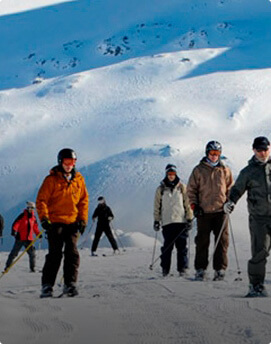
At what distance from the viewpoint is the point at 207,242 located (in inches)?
311

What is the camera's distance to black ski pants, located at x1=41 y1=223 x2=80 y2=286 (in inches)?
245

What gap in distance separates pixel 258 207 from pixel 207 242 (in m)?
2.13

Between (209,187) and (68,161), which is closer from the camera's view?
(68,161)

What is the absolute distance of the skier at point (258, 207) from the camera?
5.77 metres

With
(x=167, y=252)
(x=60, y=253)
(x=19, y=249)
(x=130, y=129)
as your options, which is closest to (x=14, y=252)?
(x=19, y=249)

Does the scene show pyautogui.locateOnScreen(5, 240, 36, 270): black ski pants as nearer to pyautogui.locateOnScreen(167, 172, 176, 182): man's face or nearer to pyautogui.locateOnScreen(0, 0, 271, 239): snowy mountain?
pyautogui.locateOnScreen(167, 172, 176, 182): man's face

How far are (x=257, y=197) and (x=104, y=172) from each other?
25739mm

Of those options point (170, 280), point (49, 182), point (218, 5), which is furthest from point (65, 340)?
point (218, 5)

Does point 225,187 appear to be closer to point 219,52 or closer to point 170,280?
point 170,280

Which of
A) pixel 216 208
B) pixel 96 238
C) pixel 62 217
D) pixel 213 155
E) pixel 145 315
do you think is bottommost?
pixel 145 315

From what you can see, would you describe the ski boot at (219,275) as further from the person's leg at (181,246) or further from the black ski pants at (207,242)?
the person's leg at (181,246)

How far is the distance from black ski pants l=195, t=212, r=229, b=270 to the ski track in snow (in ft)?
2.30

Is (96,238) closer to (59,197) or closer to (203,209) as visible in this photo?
(203,209)

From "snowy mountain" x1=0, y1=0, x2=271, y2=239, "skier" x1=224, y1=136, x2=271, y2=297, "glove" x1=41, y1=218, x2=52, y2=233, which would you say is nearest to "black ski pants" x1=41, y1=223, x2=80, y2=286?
"glove" x1=41, y1=218, x2=52, y2=233
